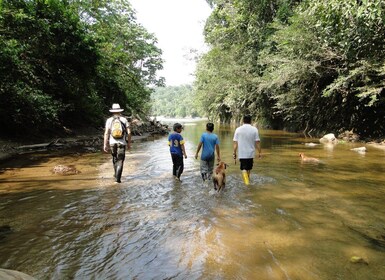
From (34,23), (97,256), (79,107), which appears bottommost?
(97,256)

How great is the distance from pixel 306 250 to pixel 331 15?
37.8ft

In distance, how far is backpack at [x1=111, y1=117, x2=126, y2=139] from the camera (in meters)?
7.64

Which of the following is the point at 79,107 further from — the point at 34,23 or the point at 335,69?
the point at 335,69

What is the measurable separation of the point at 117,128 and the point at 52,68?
1054cm

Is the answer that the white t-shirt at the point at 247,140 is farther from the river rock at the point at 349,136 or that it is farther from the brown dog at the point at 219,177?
the river rock at the point at 349,136

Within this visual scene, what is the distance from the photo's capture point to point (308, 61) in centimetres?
1756

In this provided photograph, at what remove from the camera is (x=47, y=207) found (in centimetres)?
588

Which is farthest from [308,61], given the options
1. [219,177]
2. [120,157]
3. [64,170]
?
[64,170]

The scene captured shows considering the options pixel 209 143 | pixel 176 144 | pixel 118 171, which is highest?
pixel 209 143

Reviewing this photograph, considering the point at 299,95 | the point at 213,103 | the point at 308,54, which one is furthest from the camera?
the point at 213,103

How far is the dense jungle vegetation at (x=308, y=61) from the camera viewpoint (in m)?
13.3

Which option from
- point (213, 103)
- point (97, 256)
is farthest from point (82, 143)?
point (213, 103)

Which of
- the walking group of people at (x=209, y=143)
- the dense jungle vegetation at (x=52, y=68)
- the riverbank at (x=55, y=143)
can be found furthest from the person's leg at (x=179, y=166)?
the dense jungle vegetation at (x=52, y=68)

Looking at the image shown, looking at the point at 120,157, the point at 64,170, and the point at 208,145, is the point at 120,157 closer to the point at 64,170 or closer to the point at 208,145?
the point at 208,145
